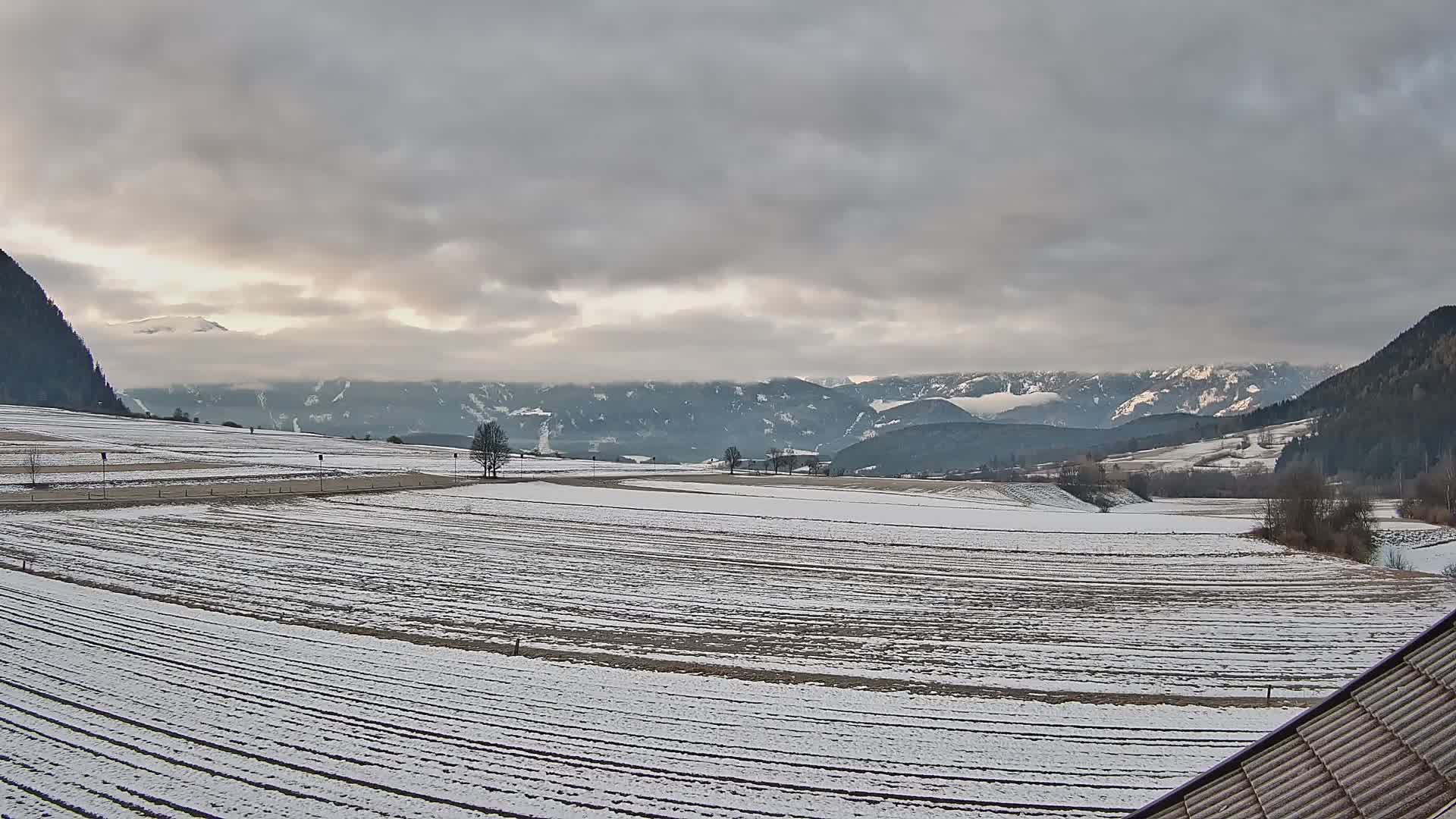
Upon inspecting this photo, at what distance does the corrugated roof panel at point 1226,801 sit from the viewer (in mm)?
8359

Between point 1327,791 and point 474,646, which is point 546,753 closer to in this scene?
point 474,646

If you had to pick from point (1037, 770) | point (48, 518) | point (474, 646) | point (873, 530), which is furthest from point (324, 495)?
point (1037, 770)

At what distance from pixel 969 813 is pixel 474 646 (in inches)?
686

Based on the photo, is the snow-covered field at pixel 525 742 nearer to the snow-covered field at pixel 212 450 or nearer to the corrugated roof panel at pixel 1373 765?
the corrugated roof panel at pixel 1373 765

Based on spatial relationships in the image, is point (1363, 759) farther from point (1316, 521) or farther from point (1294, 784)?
point (1316, 521)

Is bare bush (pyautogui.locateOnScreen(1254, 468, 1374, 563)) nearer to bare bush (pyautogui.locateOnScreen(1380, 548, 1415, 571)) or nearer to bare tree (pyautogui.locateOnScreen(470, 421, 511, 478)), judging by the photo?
bare bush (pyautogui.locateOnScreen(1380, 548, 1415, 571))

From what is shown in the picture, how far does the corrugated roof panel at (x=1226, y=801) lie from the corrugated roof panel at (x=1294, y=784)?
0.30 ft

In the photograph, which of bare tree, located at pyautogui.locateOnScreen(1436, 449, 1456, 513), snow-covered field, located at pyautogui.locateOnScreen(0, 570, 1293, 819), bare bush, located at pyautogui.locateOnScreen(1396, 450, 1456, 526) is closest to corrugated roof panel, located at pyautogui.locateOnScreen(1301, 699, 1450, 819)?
snow-covered field, located at pyautogui.locateOnScreen(0, 570, 1293, 819)

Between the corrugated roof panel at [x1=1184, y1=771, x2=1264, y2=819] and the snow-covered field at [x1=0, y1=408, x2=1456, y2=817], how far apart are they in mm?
7026

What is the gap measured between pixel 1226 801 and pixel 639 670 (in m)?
18.0

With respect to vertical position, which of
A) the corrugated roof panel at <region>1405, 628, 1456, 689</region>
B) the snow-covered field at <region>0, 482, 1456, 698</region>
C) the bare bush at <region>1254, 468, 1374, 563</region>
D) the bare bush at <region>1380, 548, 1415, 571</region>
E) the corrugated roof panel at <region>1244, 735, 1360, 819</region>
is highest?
the corrugated roof panel at <region>1405, 628, 1456, 689</region>

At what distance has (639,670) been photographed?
2436 cm

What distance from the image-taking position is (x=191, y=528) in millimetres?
55875

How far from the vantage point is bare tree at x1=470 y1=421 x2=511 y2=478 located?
401 ft
